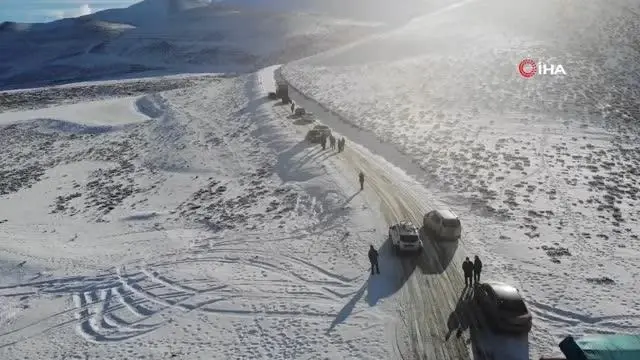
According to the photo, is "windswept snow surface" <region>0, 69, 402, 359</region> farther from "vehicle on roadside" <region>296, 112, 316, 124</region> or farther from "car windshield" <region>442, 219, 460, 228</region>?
"car windshield" <region>442, 219, 460, 228</region>

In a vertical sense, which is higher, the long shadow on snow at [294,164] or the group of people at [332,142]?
the group of people at [332,142]

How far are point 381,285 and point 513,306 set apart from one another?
5.60 m

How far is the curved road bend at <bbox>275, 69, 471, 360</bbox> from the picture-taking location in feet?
57.2

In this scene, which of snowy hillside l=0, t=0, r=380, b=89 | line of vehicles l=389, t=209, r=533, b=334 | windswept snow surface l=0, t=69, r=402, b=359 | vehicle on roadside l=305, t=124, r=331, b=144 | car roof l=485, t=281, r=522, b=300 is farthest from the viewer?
snowy hillside l=0, t=0, r=380, b=89

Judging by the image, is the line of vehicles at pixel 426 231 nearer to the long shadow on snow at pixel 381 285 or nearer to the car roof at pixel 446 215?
the car roof at pixel 446 215

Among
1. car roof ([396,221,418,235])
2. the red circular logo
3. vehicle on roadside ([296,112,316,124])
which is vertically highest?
the red circular logo

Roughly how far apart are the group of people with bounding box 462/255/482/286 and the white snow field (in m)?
1.39

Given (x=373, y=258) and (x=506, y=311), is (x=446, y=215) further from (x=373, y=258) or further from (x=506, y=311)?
(x=506, y=311)

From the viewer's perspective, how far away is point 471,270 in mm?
20594

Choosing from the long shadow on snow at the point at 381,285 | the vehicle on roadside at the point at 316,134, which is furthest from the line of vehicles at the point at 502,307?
the vehicle on roadside at the point at 316,134

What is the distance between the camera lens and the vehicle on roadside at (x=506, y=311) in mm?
17234

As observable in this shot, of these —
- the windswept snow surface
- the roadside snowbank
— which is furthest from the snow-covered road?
the roadside snowbank

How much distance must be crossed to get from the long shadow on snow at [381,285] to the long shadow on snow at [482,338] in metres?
2.83

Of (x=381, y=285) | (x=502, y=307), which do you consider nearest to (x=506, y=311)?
(x=502, y=307)
